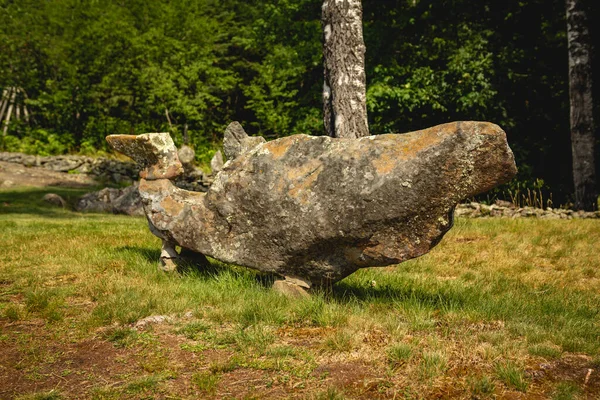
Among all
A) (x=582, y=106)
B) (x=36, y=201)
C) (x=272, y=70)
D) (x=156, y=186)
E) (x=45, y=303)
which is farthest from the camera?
(x=272, y=70)

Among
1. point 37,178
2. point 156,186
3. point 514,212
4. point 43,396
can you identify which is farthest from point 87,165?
point 43,396

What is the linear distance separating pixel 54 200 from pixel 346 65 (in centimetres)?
1015

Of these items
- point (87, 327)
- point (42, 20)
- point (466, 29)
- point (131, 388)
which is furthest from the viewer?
point (42, 20)

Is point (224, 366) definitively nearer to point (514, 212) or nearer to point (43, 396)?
point (43, 396)

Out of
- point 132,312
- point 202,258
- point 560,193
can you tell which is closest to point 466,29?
point 560,193

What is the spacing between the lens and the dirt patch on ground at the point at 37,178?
18984mm

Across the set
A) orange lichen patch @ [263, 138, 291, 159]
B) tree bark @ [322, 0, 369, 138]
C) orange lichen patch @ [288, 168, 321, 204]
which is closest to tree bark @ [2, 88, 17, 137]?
tree bark @ [322, 0, 369, 138]

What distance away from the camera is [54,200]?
15773 mm

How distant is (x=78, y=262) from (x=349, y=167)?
171 inches

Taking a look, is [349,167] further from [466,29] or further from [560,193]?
[466,29]

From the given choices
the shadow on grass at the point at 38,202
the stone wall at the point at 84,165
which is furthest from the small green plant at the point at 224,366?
the stone wall at the point at 84,165

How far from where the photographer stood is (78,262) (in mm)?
7574

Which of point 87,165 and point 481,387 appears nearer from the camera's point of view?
point 481,387

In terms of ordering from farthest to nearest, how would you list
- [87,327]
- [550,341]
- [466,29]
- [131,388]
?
[466,29] < [87,327] < [550,341] < [131,388]
